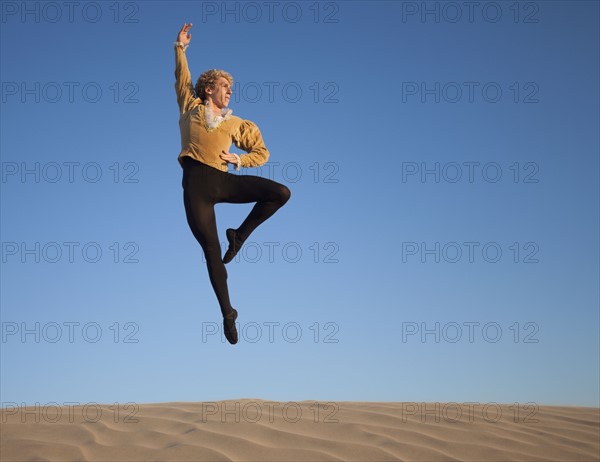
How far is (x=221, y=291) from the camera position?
5188 millimetres

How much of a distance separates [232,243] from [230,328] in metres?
0.73

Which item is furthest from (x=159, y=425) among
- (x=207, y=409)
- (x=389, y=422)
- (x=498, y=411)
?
(x=498, y=411)

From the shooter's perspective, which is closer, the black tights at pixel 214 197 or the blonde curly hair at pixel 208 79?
the black tights at pixel 214 197

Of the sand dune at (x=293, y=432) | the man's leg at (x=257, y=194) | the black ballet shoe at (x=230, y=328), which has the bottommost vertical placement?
the sand dune at (x=293, y=432)

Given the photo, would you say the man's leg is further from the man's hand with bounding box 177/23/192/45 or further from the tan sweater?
the man's hand with bounding box 177/23/192/45

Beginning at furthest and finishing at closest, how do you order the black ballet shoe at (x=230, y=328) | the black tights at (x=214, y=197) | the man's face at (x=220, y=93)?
1. the man's face at (x=220, y=93)
2. the black tights at (x=214, y=197)
3. the black ballet shoe at (x=230, y=328)

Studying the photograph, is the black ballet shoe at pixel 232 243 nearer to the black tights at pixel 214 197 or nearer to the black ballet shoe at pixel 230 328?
the black tights at pixel 214 197

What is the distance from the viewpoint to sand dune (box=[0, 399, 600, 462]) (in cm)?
945

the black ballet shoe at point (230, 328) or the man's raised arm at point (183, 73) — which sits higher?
the man's raised arm at point (183, 73)

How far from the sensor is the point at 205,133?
206 inches

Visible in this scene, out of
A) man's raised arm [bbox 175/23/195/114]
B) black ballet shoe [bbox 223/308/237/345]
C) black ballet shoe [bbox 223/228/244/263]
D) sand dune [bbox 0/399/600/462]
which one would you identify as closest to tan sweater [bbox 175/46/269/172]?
man's raised arm [bbox 175/23/195/114]

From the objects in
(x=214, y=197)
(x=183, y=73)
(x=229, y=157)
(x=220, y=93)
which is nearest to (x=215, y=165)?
(x=229, y=157)

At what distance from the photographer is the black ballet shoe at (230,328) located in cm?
505

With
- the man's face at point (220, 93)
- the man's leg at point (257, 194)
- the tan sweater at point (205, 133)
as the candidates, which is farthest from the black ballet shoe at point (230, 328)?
the man's face at point (220, 93)
